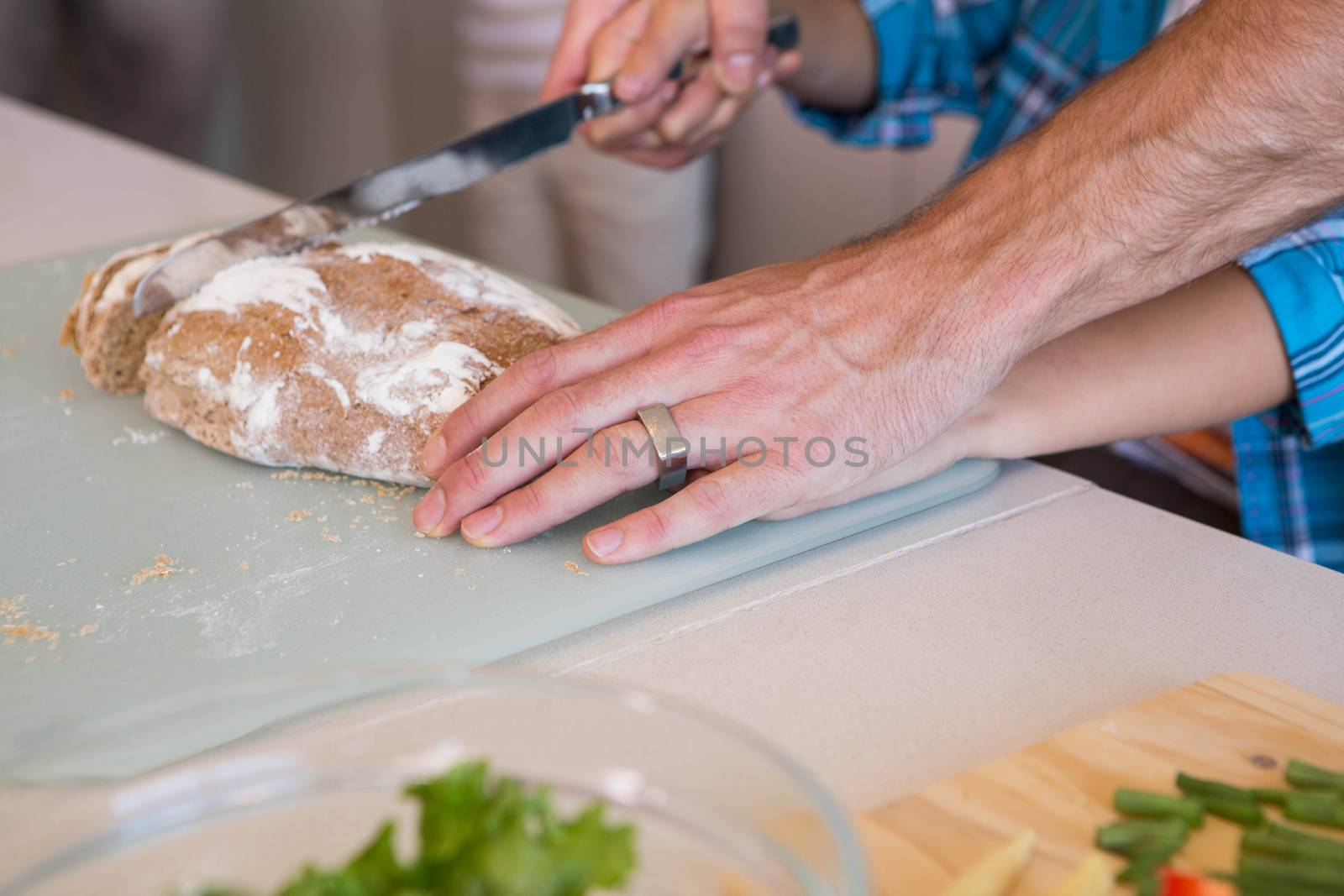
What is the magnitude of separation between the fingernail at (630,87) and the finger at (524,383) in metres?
0.59

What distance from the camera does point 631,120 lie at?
1558 mm

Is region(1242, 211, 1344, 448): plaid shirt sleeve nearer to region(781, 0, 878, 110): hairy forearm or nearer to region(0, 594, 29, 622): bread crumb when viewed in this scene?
region(781, 0, 878, 110): hairy forearm

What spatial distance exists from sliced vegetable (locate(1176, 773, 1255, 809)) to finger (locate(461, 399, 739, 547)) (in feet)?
1.31

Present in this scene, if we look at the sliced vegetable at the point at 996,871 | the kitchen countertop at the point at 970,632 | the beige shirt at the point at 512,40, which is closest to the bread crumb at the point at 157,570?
the kitchen countertop at the point at 970,632

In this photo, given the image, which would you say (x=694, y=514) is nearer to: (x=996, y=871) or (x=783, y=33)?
(x=996, y=871)

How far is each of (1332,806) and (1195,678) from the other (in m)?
0.19

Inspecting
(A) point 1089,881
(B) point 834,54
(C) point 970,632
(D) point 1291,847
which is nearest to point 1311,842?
(D) point 1291,847

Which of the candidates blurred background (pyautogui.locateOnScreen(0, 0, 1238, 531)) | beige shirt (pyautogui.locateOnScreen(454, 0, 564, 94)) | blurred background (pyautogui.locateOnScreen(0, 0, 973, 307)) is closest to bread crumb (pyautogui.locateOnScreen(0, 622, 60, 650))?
blurred background (pyautogui.locateOnScreen(0, 0, 1238, 531))

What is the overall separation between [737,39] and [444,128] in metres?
2.54

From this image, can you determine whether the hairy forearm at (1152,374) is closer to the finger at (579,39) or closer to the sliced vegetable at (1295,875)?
the sliced vegetable at (1295,875)

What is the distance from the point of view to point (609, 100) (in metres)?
1.47

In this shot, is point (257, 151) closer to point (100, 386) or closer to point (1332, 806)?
point (100, 386)

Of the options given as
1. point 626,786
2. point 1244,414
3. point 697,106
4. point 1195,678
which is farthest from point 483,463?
point 697,106

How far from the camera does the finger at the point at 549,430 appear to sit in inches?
35.4
